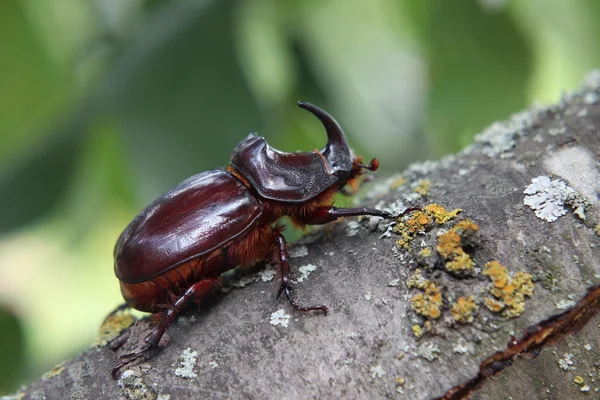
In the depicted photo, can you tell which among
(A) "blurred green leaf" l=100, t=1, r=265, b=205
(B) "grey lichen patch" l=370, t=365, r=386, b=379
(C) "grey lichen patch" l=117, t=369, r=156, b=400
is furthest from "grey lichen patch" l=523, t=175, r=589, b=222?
(A) "blurred green leaf" l=100, t=1, r=265, b=205

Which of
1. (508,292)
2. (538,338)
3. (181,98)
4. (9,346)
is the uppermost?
(181,98)

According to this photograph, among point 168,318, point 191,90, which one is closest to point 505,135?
point 168,318

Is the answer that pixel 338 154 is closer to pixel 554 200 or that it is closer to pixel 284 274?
pixel 284 274

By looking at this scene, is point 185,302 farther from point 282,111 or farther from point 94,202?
point 94,202

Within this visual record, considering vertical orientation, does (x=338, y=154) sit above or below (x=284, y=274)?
above

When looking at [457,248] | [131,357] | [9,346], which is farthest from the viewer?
[9,346]

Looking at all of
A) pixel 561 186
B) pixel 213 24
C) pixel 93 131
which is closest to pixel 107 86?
pixel 93 131
